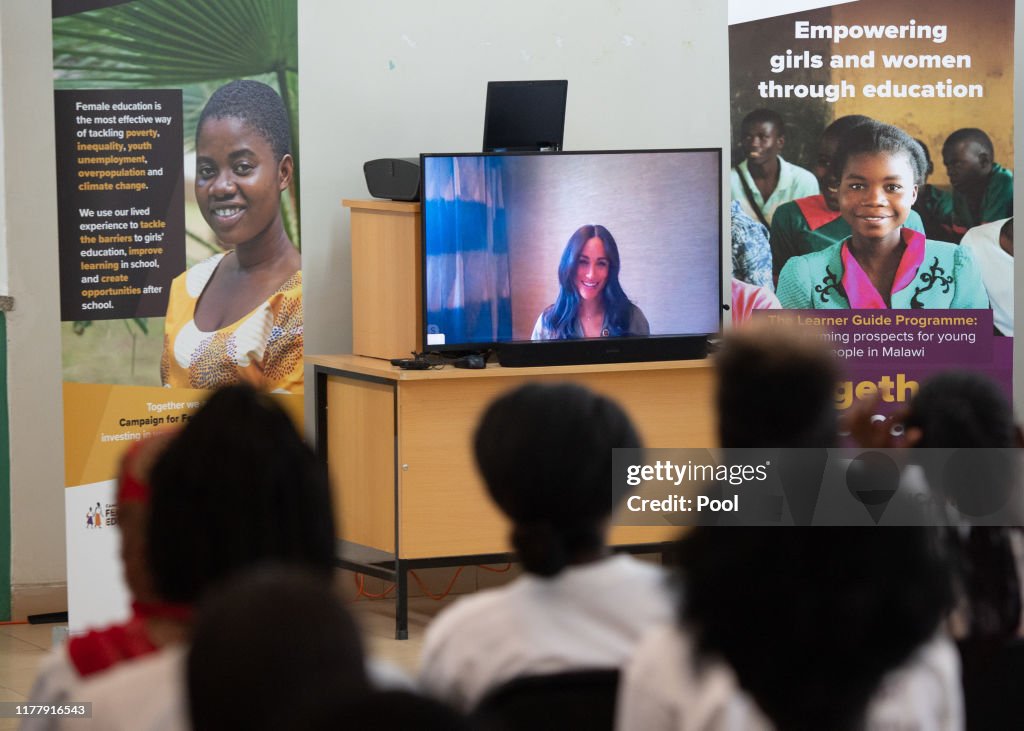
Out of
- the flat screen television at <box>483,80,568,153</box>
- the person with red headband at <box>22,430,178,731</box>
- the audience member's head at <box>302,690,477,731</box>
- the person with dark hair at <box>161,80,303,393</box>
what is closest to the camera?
the audience member's head at <box>302,690,477,731</box>

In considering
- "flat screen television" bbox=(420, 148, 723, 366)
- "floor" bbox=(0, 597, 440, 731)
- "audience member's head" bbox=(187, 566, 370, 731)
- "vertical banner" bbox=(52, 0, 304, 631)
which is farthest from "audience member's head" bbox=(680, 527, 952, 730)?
"flat screen television" bbox=(420, 148, 723, 366)

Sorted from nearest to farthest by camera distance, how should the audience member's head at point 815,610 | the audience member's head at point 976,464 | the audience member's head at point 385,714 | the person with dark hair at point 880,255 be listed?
the audience member's head at point 385,714, the audience member's head at point 815,610, the audience member's head at point 976,464, the person with dark hair at point 880,255

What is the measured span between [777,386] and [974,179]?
424 cm

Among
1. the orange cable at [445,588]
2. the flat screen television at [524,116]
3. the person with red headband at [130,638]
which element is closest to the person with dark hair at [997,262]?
the flat screen television at [524,116]

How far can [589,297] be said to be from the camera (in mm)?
5152

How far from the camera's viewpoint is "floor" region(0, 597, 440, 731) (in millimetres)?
4340

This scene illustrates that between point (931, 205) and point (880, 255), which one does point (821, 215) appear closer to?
point (880, 255)

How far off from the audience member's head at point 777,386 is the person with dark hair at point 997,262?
4.18 m

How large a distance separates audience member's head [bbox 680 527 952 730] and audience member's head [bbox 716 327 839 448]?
12cm

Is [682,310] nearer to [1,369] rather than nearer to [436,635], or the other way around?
[1,369]

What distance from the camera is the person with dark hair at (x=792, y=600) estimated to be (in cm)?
135

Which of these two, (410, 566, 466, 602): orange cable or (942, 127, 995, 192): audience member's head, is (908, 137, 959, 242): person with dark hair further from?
(410, 566, 466, 602): orange cable

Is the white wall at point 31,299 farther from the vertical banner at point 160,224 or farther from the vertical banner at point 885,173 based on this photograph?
the vertical banner at point 885,173

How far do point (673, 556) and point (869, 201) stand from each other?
4123mm
